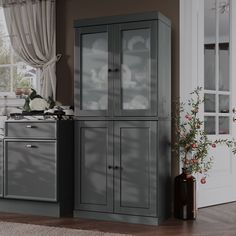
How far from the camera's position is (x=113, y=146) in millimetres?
4223

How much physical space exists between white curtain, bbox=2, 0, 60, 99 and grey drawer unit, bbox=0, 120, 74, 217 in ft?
2.50

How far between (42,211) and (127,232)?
1.05 metres

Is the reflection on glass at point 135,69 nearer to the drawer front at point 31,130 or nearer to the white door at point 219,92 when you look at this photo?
the drawer front at point 31,130

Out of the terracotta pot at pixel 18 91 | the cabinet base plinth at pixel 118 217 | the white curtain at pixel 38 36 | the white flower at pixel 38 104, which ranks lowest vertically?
the cabinet base plinth at pixel 118 217

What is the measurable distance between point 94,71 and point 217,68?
1427 millimetres

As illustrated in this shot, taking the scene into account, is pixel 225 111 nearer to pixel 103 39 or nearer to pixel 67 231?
pixel 103 39

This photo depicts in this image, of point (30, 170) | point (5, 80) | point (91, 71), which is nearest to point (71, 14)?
point (91, 71)

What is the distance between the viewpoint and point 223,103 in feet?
16.5

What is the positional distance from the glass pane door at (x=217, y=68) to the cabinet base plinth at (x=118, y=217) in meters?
1.27

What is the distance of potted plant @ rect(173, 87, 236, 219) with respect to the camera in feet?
14.0

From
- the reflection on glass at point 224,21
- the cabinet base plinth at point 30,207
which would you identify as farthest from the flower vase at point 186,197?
the reflection on glass at point 224,21

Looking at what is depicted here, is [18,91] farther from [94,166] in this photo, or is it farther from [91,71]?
[94,166]

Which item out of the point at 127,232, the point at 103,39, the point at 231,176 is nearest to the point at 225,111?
the point at 231,176

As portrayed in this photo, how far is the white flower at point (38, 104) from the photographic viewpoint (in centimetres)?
472
